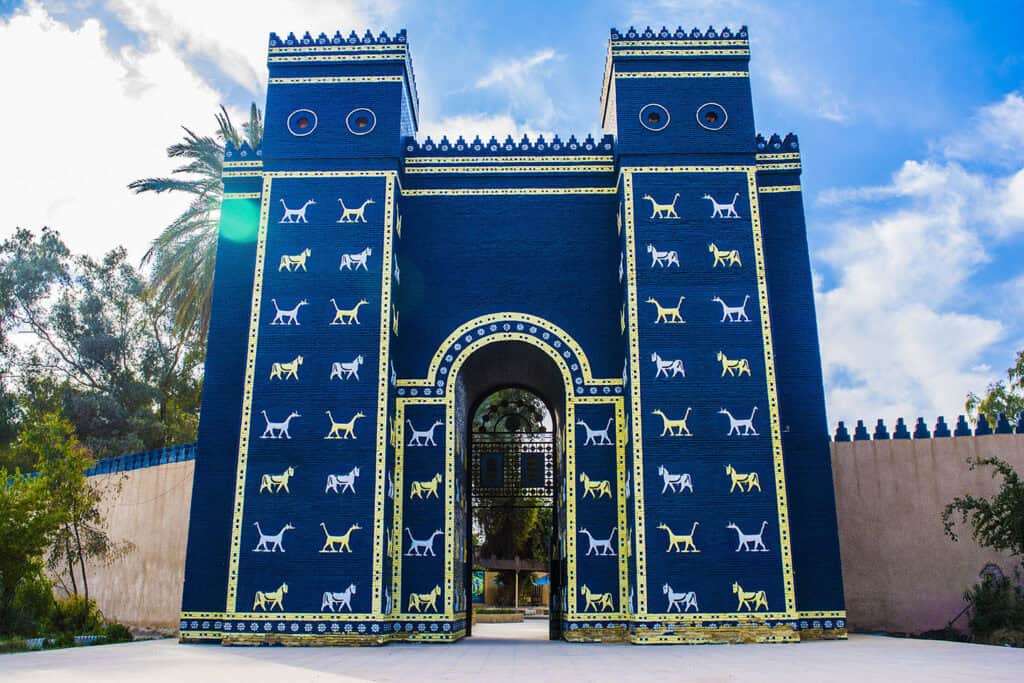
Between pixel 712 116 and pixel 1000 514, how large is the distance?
7738 millimetres

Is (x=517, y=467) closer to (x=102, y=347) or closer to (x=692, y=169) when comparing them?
(x=692, y=169)

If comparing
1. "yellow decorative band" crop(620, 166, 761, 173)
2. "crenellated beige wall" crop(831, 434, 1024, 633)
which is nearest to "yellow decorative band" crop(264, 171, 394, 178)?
"yellow decorative band" crop(620, 166, 761, 173)

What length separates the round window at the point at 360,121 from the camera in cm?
1459

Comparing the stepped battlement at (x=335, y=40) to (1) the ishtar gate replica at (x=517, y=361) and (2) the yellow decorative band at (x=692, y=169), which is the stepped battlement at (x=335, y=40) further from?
(2) the yellow decorative band at (x=692, y=169)

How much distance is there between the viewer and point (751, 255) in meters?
13.8

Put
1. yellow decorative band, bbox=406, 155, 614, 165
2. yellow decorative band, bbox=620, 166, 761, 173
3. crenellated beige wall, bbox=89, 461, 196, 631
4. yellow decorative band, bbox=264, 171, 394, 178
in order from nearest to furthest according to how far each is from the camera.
Answer: yellow decorative band, bbox=620, 166, 761, 173 → yellow decorative band, bbox=264, 171, 394, 178 → yellow decorative band, bbox=406, 155, 614, 165 → crenellated beige wall, bbox=89, 461, 196, 631

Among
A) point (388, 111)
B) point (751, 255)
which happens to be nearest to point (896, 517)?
point (751, 255)

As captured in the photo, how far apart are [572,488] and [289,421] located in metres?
4.57

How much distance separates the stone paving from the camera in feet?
25.3

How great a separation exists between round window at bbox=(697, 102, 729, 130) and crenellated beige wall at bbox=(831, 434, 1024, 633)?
6.11m

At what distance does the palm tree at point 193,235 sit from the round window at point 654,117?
40.4 ft

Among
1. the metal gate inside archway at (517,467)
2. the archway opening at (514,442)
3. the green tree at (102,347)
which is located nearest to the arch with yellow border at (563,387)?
the archway opening at (514,442)

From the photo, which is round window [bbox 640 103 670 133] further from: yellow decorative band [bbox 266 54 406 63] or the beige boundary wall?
the beige boundary wall

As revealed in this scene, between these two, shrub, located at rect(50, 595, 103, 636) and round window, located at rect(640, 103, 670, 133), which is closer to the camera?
shrub, located at rect(50, 595, 103, 636)
